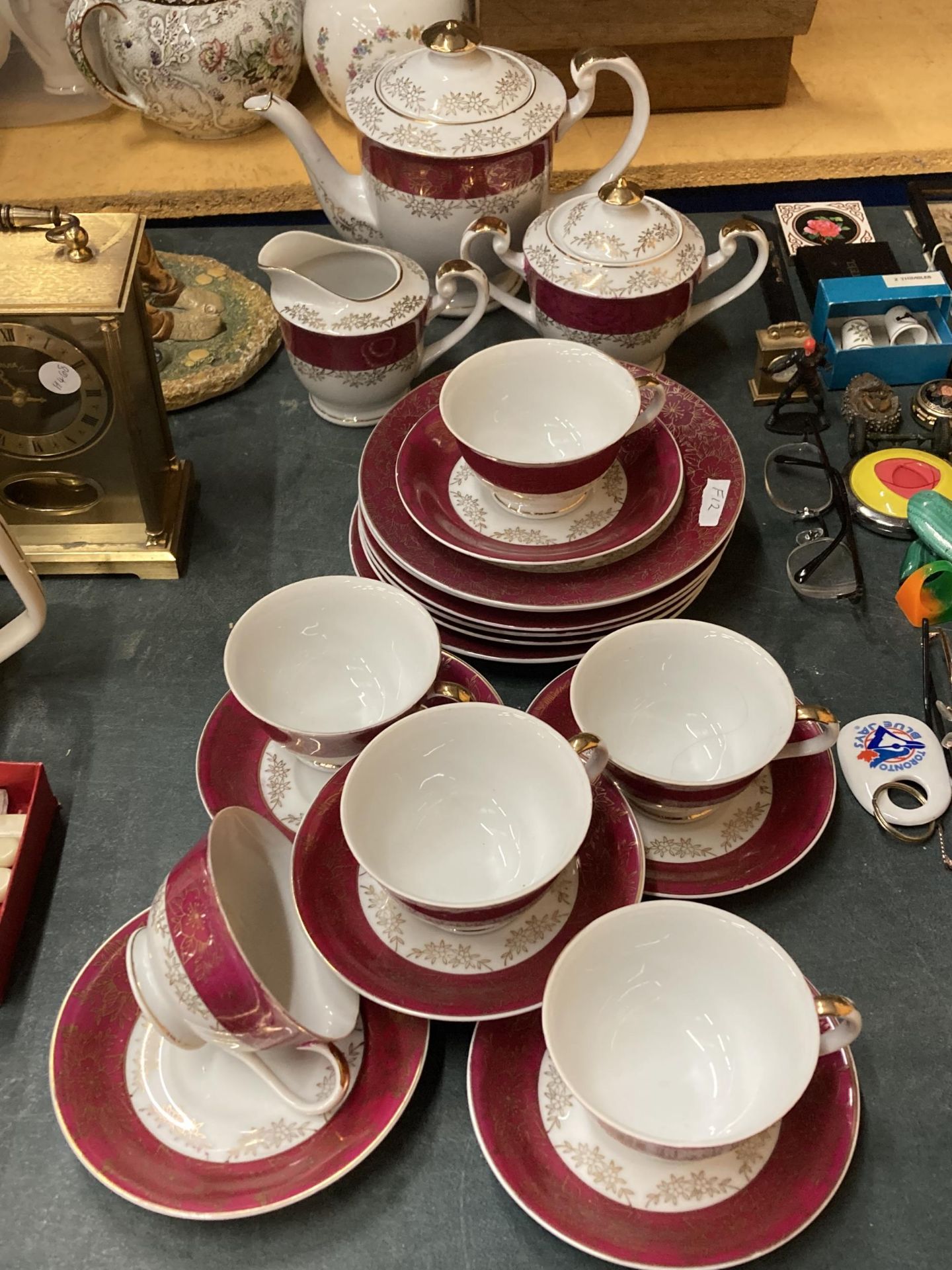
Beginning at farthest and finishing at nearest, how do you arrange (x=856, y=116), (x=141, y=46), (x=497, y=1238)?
1. (x=856, y=116)
2. (x=141, y=46)
3. (x=497, y=1238)

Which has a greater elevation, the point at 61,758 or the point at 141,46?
the point at 141,46

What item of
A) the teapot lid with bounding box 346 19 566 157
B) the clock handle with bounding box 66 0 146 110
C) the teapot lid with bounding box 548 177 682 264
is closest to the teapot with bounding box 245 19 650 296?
the teapot lid with bounding box 346 19 566 157

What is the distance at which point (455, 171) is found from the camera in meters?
1.05

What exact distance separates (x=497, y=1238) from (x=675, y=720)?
36cm

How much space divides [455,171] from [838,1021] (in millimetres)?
818

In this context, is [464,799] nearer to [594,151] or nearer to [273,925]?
[273,925]

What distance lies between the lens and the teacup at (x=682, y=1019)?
1.91 ft

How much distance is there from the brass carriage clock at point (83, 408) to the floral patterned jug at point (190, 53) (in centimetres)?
54

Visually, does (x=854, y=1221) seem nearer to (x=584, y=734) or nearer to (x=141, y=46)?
(x=584, y=734)

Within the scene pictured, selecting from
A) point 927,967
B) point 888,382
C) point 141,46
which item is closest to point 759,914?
point 927,967

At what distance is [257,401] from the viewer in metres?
1.12

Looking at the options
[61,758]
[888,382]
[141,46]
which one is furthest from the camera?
[141,46]

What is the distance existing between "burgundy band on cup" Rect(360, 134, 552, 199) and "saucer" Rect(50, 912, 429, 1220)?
760 mm

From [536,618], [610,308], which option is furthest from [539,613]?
[610,308]
